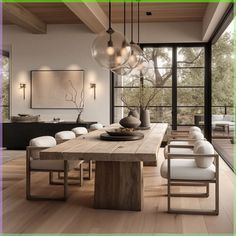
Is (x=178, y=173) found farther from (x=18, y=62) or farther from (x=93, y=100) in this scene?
(x=18, y=62)

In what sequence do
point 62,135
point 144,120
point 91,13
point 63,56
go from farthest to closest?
point 63,56
point 91,13
point 144,120
point 62,135

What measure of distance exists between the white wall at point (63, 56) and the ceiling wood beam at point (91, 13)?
0.86 meters

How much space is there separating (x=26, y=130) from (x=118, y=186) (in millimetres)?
4753

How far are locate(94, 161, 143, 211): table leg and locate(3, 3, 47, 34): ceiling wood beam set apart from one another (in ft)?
14.3

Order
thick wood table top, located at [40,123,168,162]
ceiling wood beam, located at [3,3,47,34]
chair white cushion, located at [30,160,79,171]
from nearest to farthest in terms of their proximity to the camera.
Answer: thick wood table top, located at [40,123,168,162], chair white cushion, located at [30,160,79,171], ceiling wood beam, located at [3,3,47,34]

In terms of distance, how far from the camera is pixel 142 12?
25.0ft

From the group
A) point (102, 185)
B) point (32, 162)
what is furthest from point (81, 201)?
point (32, 162)

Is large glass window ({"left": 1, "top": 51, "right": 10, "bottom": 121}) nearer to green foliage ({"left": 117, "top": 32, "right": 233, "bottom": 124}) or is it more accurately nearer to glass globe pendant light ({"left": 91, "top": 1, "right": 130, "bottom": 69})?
green foliage ({"left": 117, "top": 32, "right": 233, "bottom": 124})

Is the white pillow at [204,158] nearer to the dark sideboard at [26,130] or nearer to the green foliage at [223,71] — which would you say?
the green foliage at [223,71]

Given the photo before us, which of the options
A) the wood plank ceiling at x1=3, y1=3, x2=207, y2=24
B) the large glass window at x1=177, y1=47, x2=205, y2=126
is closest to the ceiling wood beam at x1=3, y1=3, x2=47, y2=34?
the wood plank ceiling at x1=3, y1=3, x2=207, y2=24

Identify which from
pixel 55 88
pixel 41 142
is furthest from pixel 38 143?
pixel 55 88

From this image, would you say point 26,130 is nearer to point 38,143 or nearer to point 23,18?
point 23,18

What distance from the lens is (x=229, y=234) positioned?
9.61 feet

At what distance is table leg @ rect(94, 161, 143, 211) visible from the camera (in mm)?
3619
